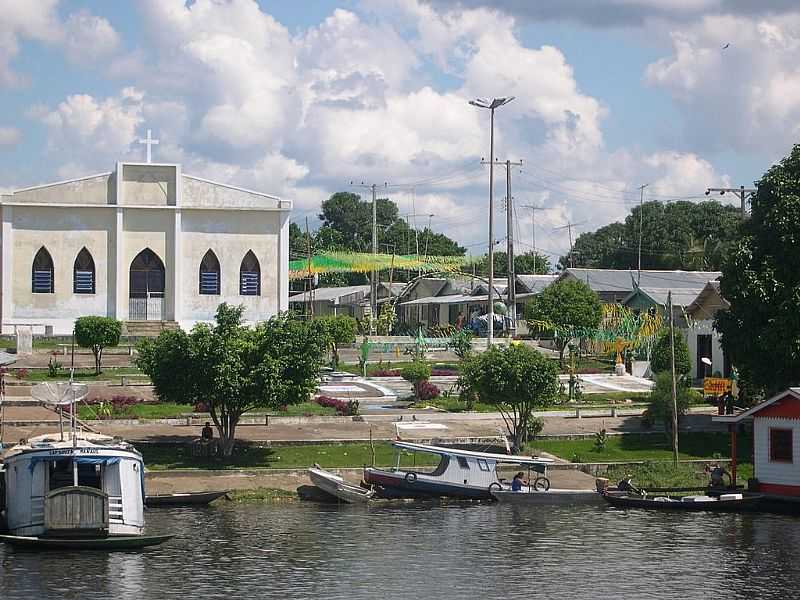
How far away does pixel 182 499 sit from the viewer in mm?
34625

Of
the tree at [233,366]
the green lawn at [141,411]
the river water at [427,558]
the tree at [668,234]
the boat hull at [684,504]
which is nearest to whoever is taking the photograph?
the river water at [427,558]

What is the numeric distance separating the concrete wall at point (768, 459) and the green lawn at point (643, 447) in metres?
4.20

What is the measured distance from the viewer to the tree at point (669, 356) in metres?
49.1

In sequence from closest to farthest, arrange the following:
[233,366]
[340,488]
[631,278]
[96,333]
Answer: [340,488] → [233,366] → [96,333] → [631,278]

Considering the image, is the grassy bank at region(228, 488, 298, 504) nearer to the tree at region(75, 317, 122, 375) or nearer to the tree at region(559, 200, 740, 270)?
the tree at region(75, 317, 122, 375)

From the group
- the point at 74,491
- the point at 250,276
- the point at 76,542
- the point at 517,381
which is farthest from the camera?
the point at 250,276

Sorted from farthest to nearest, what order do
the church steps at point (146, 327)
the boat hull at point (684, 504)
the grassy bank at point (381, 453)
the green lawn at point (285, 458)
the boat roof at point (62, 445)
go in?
the church steps at point (146, 327) → the grassy bank at point (381, 453) → the green lawn at point (285, 458) → the boat hull at point (684, 504) → the boat roof at point (62, 445)

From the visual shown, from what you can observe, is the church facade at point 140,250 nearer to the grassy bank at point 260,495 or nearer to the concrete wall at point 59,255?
the concrete wall at point 59,255

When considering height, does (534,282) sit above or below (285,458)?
above

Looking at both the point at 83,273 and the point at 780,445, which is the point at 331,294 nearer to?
the point at 83,273

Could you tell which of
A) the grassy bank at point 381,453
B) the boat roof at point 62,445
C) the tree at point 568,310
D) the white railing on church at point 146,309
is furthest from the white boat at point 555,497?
the white railing on church at point 146,309

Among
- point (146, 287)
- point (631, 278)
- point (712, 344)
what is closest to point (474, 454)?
point (712, 344)

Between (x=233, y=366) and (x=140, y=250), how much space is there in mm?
26035

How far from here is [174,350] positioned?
38.3 meters
